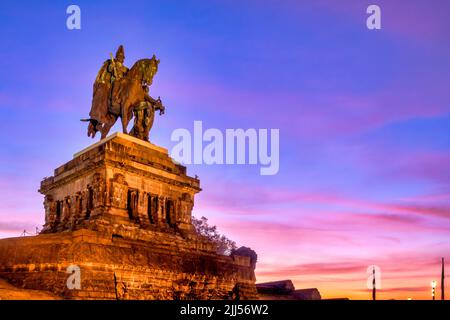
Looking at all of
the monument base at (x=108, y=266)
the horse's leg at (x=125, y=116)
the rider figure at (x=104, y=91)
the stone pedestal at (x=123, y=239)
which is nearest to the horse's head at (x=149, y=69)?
the rider figure at (x=104, y=91)

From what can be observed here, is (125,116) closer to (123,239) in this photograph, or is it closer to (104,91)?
(104,91)

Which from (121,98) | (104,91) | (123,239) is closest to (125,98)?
(121,98)

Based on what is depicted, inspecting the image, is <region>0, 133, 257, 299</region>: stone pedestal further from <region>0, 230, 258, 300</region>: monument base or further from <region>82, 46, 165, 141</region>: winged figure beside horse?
<region>82, 46, 165, 141</region>: winged figure beside horse

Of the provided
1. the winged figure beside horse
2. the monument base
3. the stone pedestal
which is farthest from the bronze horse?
the monument base

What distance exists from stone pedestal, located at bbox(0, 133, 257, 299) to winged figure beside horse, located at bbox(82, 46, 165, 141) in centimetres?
190

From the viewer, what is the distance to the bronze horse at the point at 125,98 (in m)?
26.4

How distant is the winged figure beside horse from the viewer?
1046 inches

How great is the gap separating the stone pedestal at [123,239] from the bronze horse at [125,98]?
2.04 meters

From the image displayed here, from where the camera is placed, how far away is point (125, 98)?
26.3 meters

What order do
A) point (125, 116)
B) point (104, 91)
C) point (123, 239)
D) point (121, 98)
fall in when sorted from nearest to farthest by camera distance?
point (123, 239) < point (125, 116) < point (121, 98) < point (104, 91)

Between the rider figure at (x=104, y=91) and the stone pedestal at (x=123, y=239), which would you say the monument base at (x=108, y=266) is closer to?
the stone pedestal at (x=123, y=239)

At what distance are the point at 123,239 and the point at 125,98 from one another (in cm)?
878
